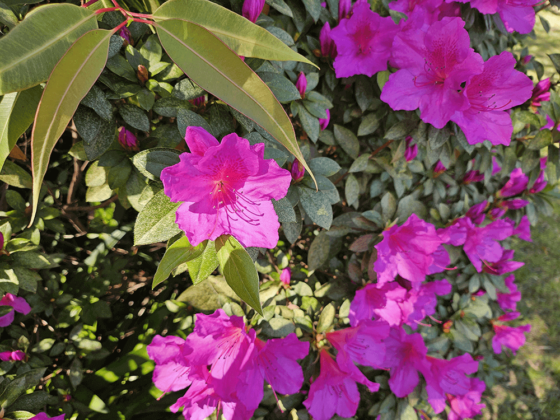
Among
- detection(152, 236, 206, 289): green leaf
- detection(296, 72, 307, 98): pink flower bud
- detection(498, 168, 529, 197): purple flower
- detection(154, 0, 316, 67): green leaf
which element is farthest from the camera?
detection(498, 168, 529, 197): purple flower

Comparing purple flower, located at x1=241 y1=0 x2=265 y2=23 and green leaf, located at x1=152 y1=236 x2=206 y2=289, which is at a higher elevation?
purple flower, located at x1=241 y1=0 x2=265 y2=23

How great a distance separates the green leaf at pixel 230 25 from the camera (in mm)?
568

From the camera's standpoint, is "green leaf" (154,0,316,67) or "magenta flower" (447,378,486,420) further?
"magenta flower" (447,378,486,420)

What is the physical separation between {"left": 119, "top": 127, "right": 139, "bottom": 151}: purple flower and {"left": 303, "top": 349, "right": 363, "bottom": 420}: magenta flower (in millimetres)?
895

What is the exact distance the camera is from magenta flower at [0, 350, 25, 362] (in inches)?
45.7

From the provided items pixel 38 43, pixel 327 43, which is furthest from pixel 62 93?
pixel 327 43

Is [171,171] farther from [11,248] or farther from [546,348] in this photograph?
[546,348]

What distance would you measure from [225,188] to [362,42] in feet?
2.15

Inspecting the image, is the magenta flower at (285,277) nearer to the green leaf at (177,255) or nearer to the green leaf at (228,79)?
the green leaf at (177,255)

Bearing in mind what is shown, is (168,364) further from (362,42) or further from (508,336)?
(508,336)

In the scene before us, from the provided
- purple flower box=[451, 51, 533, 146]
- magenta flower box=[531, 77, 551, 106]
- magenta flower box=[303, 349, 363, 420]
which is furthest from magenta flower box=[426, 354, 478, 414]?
magenta flower box=[531, 77, 551, 106]

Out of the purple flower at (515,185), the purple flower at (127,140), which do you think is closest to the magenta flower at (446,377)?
the purple flower at (515,185)

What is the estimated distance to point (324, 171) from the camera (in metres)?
1.02

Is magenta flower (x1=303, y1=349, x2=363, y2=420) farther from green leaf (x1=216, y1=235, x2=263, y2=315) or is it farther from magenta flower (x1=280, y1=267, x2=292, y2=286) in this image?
green leaf (x1=216, y1=235, x2=263, y2=315)
